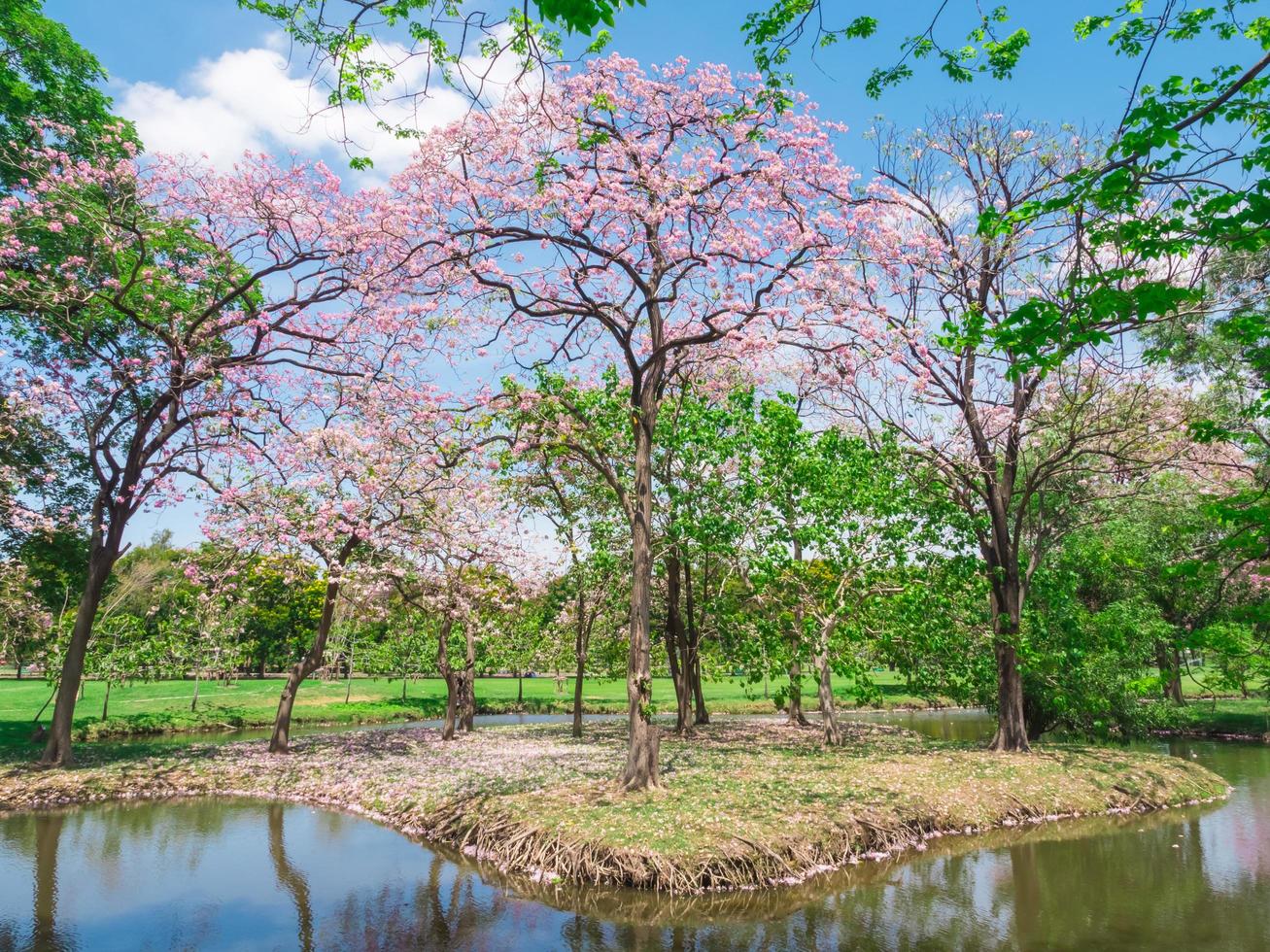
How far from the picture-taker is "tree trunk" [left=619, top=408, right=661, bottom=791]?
47.4 ft

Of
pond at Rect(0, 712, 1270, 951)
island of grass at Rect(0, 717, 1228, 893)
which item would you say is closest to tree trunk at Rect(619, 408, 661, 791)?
island of grass at Rect(0, 717, 1228, 893)

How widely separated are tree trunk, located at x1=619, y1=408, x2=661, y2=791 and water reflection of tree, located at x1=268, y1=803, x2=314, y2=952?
5.90 meters

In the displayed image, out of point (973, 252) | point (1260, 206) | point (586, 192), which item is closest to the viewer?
point (1260, 206)

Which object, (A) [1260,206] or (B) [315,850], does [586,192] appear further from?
(B) [315,850]

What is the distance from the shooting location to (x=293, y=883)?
1187 centimetres

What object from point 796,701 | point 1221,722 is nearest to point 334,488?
point 796,701

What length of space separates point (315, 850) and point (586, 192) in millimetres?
13826

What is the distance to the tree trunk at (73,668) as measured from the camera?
62.8ft

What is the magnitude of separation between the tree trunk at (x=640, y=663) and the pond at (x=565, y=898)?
133 inches

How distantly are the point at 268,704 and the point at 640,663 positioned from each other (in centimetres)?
3236

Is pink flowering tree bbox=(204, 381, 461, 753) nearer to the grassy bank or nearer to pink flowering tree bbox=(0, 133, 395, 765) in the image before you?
pink flowering tree bbox=(0, 133, 395, 765)

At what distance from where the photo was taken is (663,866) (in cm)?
1105

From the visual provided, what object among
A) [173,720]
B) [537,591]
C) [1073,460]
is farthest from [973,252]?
[173,720]

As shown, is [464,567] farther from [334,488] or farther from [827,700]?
[827,700]
